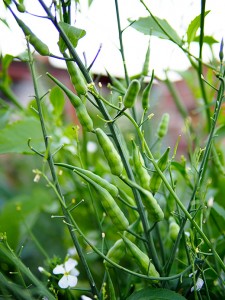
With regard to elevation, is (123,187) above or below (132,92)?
below

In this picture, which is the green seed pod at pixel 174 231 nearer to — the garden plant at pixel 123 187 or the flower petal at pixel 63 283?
the garden plant at pixel 123 187

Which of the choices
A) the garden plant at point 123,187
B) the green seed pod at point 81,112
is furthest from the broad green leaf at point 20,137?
the green seed pod at point 81,112

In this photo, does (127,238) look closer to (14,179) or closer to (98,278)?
(98,278)

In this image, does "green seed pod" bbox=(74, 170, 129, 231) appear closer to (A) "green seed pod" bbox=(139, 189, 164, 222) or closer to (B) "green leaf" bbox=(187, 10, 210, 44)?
(A) "green seed pod" bbox=(139, 189, 164, 222)

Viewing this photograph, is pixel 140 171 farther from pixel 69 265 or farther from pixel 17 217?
pixel 17 217

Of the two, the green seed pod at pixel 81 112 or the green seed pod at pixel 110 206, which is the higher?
the green seed pod at pixel 81 112

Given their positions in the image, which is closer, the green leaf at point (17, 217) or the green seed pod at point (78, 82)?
the green seed pod at point (78, 82)

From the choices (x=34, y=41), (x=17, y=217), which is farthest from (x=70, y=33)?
(x=17, y=217)
